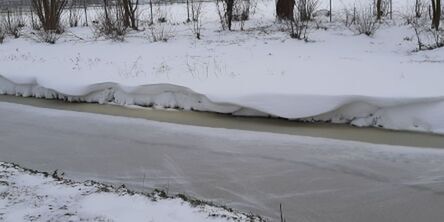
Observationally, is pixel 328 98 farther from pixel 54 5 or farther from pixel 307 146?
pixel 54 5

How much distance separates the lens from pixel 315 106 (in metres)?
8.75

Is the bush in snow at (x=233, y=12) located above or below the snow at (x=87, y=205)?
above

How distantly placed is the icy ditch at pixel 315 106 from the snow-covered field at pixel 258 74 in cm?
2

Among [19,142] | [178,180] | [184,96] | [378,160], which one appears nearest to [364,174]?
[378,160]

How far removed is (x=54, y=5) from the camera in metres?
19.3

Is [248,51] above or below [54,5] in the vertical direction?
below

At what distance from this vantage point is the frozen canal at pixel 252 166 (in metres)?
5.62

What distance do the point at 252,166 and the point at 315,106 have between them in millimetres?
2317

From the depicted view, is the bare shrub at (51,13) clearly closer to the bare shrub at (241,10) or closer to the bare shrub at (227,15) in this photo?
the bare shrub at (227,15)

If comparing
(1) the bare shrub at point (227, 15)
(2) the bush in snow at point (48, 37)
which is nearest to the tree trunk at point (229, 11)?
(1) the bare shrub at point (227, 15)

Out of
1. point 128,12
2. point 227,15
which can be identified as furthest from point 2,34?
point 227,15

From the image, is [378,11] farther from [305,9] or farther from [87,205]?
[87,205]

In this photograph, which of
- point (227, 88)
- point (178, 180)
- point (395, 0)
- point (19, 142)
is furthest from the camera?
point (395, 0)

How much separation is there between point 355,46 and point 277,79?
4.36m
